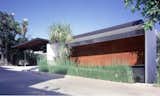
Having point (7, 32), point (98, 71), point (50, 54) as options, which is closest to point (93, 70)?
point (98, 71)

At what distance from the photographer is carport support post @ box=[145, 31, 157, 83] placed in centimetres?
1602

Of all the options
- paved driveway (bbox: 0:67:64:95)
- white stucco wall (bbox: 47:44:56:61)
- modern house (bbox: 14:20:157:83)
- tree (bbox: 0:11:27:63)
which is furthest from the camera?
tree (bbox: 0:11:27:63)

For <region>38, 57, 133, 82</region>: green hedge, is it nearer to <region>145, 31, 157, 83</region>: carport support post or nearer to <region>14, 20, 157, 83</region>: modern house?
<region>145, 31, 157, 83</region>: carport support post

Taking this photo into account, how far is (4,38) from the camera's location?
3947 cm

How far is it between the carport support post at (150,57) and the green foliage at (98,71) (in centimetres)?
130

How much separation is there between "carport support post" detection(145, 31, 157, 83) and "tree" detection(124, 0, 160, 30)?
5446 millimetres

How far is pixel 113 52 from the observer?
64.7 ft

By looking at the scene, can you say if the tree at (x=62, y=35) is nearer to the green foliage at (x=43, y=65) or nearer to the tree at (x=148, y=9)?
the green foliage at (x=43, y=65)

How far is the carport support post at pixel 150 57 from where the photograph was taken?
16.0m

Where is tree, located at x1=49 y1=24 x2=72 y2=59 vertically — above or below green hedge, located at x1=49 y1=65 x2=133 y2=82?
above

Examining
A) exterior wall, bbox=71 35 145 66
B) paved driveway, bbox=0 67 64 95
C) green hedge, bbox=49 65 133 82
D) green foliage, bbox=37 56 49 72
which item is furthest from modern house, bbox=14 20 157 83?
paved driveway, bbox=0 67 64 95

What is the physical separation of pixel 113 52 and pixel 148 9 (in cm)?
949

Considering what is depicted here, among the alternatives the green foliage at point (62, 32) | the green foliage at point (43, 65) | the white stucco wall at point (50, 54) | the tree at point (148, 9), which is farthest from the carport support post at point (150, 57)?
the white stucco wall at point (50, 54)

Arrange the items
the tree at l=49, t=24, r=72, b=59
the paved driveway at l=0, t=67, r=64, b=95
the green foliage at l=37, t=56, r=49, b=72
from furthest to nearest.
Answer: the tree at l=49, t=24, r=72, b=59, the green foliage at l=37, t=56, r=49, b=72, the paved driveway at l=0, t=67, r=64, b=95
